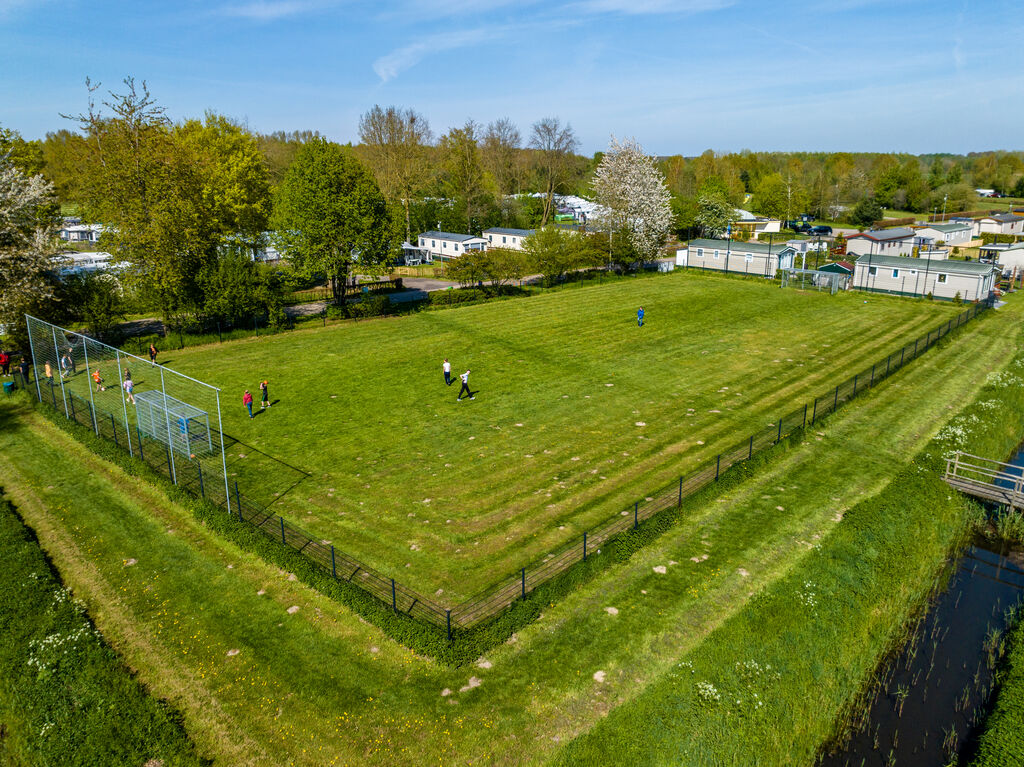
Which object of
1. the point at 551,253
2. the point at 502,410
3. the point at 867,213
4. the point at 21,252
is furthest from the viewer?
the point at 867,213

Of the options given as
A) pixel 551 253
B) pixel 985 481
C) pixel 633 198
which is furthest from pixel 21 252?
pixel 633 198

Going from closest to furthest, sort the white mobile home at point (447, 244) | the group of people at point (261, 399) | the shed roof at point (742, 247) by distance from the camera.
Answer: the group of people at point (261, 399) → the shed roof at point (742, 247) → the white mobile home at point (447, 244)

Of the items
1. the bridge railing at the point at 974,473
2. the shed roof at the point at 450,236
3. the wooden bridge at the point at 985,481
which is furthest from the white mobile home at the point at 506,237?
the wooden bridge at the point at 985,481

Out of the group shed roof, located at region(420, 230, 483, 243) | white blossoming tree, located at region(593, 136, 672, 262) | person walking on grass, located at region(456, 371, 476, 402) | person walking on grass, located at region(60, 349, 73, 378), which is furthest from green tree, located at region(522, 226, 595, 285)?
person walking on grass, located at region(60, 349, 73, 378)

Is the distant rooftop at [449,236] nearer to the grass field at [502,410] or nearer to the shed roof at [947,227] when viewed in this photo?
the grass field at [502,410]

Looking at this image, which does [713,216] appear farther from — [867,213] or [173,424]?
[173,424]
